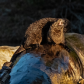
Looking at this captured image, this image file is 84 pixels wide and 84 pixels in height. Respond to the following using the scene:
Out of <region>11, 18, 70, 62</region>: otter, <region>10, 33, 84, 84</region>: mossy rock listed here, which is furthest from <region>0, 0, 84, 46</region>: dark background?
<region>10, 33, 84, 84</region>: mossy rock

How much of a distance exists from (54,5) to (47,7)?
21.0 inches

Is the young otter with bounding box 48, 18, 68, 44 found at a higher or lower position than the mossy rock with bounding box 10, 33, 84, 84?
higher

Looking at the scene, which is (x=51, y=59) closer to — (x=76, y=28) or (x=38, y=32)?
(x=38, y=32)

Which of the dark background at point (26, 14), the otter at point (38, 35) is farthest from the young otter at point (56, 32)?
the dark background at point (26, 14)

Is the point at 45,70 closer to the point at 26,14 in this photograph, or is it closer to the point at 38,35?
the point at 38,35

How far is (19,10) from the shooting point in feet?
26.2

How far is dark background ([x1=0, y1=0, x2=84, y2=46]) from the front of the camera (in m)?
5.09

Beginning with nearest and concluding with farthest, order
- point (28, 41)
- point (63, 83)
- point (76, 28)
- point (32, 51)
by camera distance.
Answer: point (63, 83)
point (32, 51)
point (28, 41)
point (76, 28)

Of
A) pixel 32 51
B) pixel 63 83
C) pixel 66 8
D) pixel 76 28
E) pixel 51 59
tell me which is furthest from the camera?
pixel 66 8

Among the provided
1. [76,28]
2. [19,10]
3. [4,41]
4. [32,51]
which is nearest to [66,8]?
[76,28]

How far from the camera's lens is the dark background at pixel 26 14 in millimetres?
5086

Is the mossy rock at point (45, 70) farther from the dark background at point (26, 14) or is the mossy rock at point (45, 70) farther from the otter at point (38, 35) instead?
the dark background at point (26, 14)

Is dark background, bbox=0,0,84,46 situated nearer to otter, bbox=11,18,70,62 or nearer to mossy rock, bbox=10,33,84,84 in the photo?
otter, bbox=11,18,70,62

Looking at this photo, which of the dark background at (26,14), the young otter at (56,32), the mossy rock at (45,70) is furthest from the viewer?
the dark background at (26,14)
